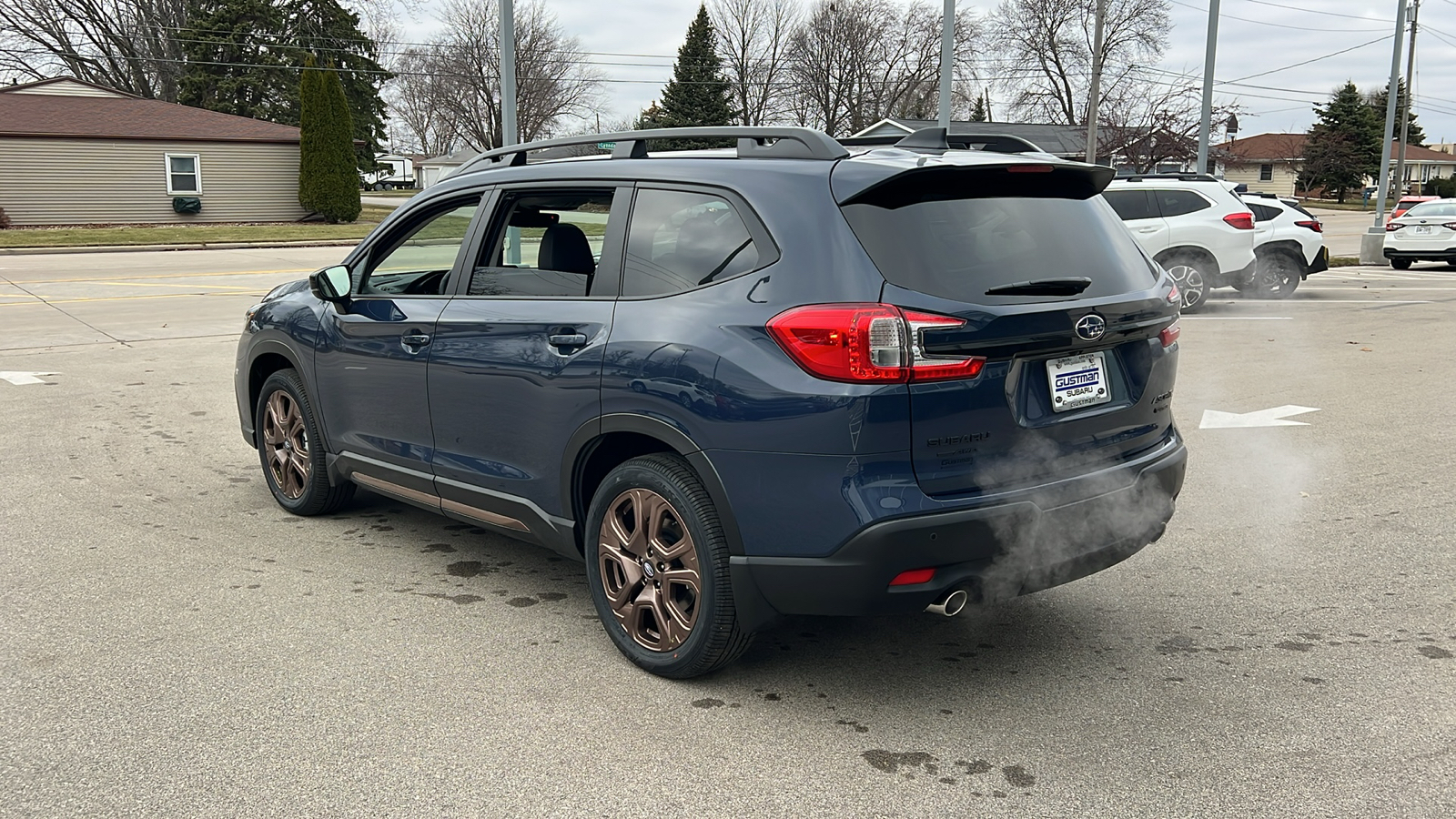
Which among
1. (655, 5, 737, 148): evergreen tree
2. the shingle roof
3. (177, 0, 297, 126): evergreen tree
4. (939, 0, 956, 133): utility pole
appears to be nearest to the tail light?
(939, 0, 956, 133): utility pole

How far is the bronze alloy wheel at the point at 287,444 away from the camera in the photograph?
5.71 metres

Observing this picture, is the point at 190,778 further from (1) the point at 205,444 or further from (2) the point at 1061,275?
(1) the point at 205,444

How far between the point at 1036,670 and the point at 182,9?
2390 inches

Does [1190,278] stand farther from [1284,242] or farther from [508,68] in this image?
[508,68]

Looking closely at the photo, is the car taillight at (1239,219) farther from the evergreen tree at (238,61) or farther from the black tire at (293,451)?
the evergreen tree at (238,61)

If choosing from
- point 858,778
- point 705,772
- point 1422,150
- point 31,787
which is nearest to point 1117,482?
point 858,778

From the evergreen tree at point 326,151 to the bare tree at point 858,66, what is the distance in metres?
38.7

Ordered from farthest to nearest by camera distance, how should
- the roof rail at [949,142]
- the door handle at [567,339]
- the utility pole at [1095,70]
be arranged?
the utility pole at [1095,70], the roof rail at [949,142], the door handle at [567,339]

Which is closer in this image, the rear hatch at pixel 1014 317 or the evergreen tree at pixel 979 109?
the rear hatch at pixel 1014 317

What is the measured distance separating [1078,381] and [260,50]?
57216 millimetres

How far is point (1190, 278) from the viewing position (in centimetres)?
1534

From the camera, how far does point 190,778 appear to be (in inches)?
125

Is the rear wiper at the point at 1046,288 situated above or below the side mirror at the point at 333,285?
above

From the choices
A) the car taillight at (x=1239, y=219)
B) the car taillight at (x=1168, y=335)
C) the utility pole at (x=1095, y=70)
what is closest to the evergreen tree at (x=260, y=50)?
the utility pole at (x=1095, y=70)
